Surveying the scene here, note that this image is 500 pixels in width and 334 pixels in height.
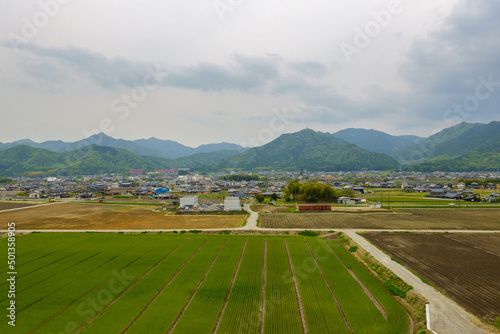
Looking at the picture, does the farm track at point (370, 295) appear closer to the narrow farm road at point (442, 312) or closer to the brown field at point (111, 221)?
the narrow farm road at point (442, 312)

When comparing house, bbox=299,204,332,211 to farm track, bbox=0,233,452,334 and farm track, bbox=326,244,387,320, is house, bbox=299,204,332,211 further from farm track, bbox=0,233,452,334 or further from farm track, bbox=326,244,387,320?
farm track, bbox=326,244,387,320

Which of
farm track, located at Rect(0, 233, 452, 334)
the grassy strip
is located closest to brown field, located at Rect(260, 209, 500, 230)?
farm track, located at Rect(0, 233, 452, 334)

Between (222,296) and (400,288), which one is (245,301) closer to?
(222,296)

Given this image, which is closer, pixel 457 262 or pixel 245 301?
pixel 245 301

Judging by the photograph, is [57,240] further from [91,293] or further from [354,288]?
[354,288]

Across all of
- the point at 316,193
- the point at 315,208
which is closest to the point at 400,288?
the point at 315,208

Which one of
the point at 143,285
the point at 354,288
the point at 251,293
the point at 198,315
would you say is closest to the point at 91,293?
the point at 143,285
